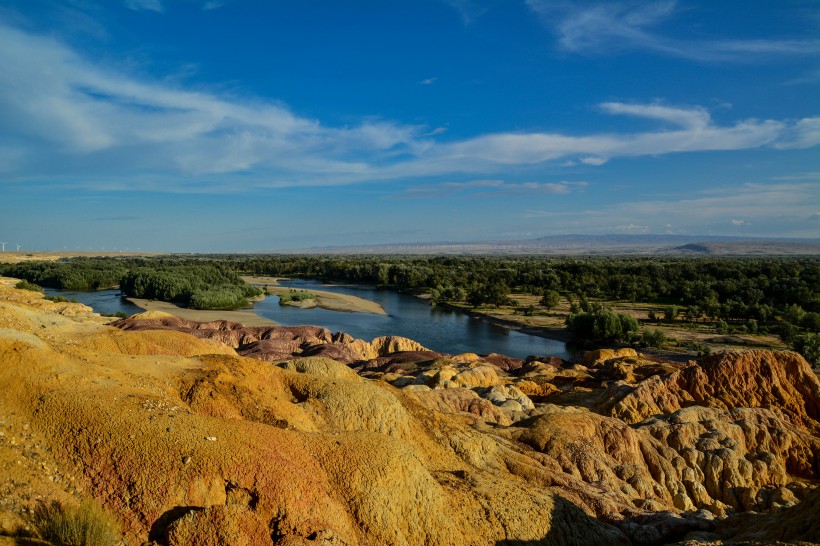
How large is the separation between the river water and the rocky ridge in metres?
33.8

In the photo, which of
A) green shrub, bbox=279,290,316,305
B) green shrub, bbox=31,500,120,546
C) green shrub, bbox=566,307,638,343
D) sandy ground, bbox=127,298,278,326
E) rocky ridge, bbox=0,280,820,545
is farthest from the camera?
green shrub, bbox=279,290,316,305

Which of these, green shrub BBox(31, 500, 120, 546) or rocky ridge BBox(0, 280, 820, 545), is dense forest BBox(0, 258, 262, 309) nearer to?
rocky ridge BBox(0, 280, 820, 545)

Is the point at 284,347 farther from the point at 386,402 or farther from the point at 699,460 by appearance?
the point at 699,460

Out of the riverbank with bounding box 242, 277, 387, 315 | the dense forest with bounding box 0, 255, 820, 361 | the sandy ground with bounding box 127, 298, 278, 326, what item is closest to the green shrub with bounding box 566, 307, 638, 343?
the dense forest with bounding box 0, 255, 820, 361

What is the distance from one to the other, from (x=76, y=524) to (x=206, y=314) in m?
73.5

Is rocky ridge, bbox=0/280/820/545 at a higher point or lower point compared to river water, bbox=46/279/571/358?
higher

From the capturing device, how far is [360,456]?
1115 centimetres

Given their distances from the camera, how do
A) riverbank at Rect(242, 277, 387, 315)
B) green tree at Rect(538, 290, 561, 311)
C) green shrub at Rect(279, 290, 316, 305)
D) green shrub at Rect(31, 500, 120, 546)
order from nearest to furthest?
1. green shrub at Rect(31, 500, 120, 546)
2. green tree at Rect(538, 290, 561, 311)
3. riverbank at Rect(242, 277, 387, 315)
4. green shrub at Rect(279, 290, 316, 305)

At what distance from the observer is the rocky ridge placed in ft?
30.6

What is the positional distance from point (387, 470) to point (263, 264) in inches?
6814

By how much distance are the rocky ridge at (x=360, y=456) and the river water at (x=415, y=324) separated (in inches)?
1330

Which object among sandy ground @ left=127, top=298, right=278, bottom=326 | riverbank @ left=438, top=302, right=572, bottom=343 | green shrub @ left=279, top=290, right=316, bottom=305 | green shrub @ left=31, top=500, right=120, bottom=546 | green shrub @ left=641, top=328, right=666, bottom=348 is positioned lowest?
riverbank @ left=438, top=302, right=572, bottom=343

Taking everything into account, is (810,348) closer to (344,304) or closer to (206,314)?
(344,304)

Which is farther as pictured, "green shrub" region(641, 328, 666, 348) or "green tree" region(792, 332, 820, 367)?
"green shrub" region(641, 328, 666, 348)
